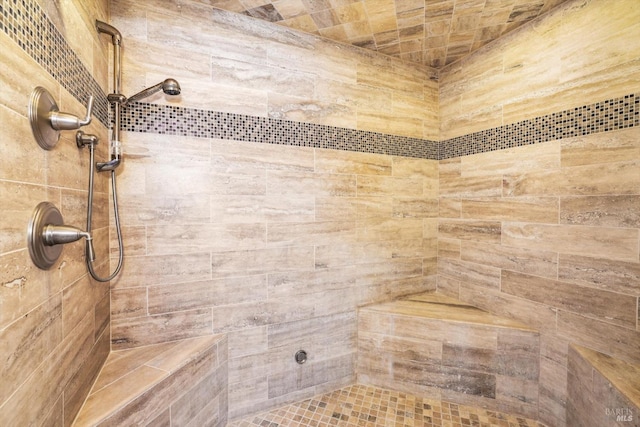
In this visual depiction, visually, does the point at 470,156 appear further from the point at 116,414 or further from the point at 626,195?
the point at 116,414

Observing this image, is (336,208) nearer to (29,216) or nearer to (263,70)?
(263,70)

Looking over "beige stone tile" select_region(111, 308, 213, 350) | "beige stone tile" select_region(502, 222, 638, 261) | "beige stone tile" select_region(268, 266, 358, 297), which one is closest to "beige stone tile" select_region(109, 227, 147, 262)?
"beige stone tile" select_region(111, 308, 213, 350)

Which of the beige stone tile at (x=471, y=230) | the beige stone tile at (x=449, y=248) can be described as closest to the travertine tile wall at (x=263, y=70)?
the beige stone tile at (x=471, y=230)

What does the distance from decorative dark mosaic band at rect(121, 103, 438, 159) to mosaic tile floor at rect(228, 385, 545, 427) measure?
1815mm

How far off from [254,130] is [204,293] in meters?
1.09

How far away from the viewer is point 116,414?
3.86 ft

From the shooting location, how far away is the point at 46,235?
947 millimetres

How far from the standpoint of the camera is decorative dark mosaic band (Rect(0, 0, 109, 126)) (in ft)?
2.71

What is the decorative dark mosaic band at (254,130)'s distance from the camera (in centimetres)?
168

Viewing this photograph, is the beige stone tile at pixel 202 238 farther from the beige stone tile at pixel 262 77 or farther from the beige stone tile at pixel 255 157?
the beige stone tile at pixel 262 77

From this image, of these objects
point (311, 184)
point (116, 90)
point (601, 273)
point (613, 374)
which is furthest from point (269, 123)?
point (613, 374)

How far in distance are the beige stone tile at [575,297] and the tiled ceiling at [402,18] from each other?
172 centimetres

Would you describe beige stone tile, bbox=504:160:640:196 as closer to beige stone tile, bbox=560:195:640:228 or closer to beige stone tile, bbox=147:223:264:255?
beige stone tile, bbox=560:195:640:228

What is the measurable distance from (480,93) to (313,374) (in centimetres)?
249
